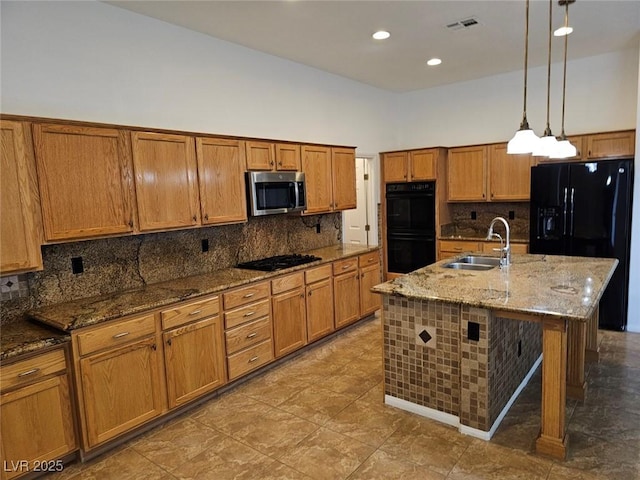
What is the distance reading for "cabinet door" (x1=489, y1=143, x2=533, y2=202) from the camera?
5209 millimetres

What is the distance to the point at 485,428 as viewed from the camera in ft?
8.50

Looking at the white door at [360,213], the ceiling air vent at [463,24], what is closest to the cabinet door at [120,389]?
the ceiling air vent at [463,24]

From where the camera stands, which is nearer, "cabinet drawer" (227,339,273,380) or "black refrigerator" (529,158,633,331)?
"cabinet drawer" (227,339,273,380)

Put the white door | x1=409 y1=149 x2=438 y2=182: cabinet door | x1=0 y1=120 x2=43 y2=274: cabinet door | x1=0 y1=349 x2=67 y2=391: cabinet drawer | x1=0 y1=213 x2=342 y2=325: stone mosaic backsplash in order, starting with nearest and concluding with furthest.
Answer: x1=0 y1=349 x2=67 y2=391: cabinet drawer → x1=0 y1=120 x2=43 y2=274: cabinet door → x1=0 y1=213 x2=342 y2=325: stone mosaic backsplash → x1=409 y1=149 x2=438 y2=182: cabinet door → the white door

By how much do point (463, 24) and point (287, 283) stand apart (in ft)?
9.35

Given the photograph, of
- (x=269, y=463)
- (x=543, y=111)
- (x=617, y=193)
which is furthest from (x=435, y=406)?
(x=543, y=111)

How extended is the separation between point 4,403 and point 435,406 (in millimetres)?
2582

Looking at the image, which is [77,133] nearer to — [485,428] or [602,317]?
[485,428]

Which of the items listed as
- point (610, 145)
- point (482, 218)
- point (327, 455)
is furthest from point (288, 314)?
point (610, 145)

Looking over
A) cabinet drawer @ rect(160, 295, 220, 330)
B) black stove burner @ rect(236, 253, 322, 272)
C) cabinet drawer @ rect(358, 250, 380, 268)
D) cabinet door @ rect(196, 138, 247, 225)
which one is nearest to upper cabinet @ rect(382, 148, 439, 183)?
cabinet drawer @ rect(358, 250, 380, 268)

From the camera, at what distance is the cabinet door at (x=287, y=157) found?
13.4 ft

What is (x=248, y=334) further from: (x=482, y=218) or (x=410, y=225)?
(x=482, y=218)

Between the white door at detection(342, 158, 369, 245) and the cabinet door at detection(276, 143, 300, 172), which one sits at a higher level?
the cabinet door at detection(276, 143, 300, 172)

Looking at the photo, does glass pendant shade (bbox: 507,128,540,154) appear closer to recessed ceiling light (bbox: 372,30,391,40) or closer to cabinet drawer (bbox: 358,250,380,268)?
recessed ceiling light (bbox: 372,30,391,40)
